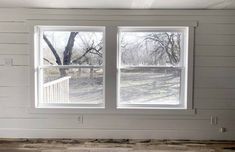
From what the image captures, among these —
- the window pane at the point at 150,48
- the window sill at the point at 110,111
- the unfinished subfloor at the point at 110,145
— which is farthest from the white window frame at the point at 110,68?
the unfinished subfloor at the point at 110,145

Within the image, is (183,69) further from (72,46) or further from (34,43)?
(34,43)

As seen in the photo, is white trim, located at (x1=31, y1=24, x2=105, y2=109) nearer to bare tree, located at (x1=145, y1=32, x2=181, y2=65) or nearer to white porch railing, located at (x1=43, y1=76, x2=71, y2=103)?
white porch railing, located at (x1=43, y1=76, x2=71, y2=103)

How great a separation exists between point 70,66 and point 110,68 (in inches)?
26.4

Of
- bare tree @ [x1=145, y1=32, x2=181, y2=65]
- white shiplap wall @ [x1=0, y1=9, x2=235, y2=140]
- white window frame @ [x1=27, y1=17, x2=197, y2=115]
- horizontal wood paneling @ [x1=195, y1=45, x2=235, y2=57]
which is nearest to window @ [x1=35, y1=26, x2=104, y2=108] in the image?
white window frame @ [x1=27, y1=17, x2=197, y2=115]

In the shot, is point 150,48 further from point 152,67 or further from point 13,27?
point 13,27

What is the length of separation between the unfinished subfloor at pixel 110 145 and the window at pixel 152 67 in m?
Answer: 0.60

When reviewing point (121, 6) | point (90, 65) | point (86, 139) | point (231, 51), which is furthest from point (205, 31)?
point (86, 139)

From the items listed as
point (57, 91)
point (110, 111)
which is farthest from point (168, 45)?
point (57, 91)

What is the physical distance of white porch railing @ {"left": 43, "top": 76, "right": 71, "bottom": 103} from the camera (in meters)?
4.79

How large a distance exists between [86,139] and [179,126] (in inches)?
60.4

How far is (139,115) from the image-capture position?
466 cm

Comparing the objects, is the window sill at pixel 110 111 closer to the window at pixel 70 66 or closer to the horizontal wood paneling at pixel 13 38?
the window at pixel 70 66

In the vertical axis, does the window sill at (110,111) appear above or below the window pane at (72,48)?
below

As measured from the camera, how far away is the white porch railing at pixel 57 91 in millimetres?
4785
